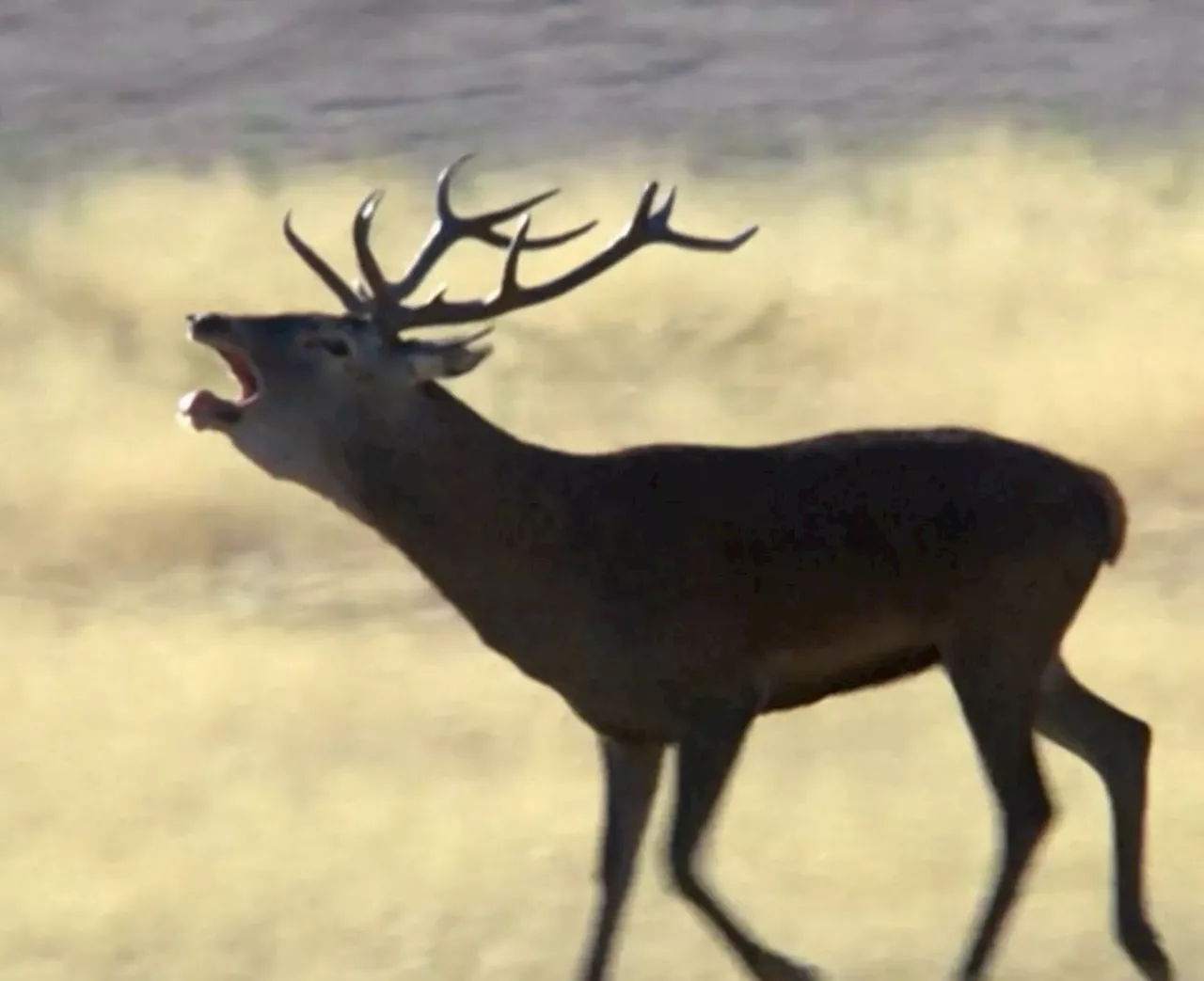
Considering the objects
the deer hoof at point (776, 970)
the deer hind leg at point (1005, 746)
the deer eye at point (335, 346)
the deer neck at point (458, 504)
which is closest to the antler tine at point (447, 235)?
the deer eye at point (335, 346)

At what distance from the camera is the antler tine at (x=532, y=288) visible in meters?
8.76

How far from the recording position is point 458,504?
28.3 ft

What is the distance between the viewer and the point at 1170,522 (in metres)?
15.0

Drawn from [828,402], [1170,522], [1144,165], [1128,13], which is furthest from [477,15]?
[1170,522]

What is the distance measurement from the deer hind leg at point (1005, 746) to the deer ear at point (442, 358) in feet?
4.66

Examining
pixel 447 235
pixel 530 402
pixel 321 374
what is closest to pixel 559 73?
pixel 530 402

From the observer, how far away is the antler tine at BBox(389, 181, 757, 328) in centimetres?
876

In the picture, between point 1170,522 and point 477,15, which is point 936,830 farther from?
point 477,15

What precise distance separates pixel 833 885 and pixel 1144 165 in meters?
14.6

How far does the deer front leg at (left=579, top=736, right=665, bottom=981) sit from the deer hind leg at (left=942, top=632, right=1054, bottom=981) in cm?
82

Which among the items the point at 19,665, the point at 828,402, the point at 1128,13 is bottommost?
the point at 1128,13

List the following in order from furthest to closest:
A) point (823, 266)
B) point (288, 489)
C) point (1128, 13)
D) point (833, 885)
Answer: point (1128, 13) → point (823, 266) → point (288, 489) → point (833, 885)

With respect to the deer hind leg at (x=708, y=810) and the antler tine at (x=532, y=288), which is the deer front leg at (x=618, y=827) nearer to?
the deer hind leg at (x=708, y=810)

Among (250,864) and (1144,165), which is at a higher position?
(250,864)
